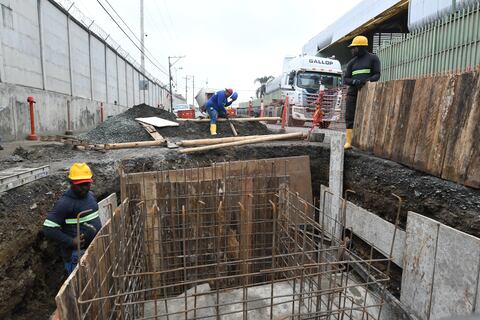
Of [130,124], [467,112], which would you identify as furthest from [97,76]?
[467,112]

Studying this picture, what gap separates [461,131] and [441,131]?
0.94 ft

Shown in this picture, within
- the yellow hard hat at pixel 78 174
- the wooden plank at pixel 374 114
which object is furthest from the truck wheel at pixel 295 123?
the yellow hard hat at pixel 78 174

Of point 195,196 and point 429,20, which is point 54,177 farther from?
point 429,20

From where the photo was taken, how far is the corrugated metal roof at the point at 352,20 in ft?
42.9

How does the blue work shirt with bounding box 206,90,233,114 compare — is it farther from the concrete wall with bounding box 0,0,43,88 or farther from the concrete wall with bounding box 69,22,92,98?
the concrete wall with bounding box 69,22,92,98

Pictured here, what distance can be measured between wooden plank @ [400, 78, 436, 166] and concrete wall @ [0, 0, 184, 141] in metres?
8.38

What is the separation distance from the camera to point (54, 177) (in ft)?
14.0

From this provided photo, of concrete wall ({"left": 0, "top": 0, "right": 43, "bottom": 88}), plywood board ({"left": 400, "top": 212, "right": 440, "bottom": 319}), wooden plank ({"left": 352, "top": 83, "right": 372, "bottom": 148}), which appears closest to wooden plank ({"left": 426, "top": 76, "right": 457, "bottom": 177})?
plywood board ({"left": 400, "top": 212, "right": 440, "bottom": 319})

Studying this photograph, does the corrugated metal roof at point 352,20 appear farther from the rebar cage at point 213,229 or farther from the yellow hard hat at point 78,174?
the yellow hard hat at point 78,174

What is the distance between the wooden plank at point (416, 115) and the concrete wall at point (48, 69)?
838cm

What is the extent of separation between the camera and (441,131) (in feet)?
12.3

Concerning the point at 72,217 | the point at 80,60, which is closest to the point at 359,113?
the point at 72,217

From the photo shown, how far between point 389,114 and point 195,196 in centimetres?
314

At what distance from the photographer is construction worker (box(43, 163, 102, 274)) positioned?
3.14 m
